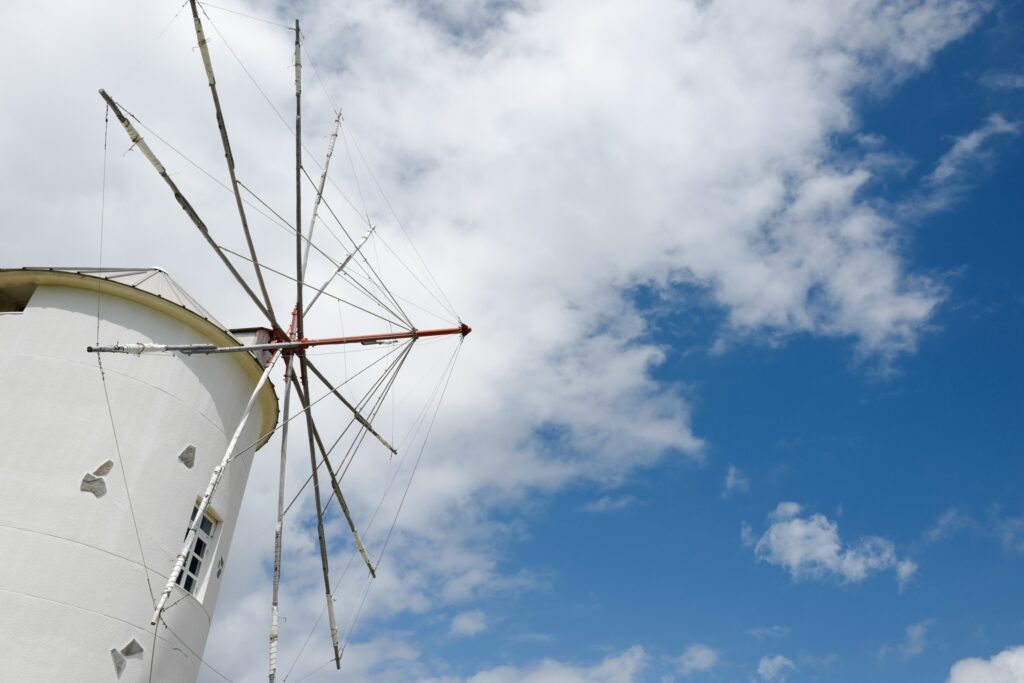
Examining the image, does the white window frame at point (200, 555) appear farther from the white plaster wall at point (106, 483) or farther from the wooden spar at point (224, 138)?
the wooden spar at point (224, 138)

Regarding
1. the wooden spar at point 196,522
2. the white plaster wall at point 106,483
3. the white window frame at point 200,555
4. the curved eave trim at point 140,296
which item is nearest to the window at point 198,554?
the white window frame at point 200,555

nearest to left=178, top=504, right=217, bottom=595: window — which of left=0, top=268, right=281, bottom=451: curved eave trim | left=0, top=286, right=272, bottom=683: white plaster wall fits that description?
left=0, top=286, right=272, bottom=683: white plaster wall

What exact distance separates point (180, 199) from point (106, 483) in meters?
5.85

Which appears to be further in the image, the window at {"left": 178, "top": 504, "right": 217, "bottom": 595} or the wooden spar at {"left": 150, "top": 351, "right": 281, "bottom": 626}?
the window at {"left": 178, "top": 504, "right": 217, "bottom": 595}

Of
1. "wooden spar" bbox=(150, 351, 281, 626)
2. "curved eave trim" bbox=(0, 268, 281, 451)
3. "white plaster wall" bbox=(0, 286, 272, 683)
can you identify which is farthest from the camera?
"curved eave trim" bbox=(0, 268, 281, 451)

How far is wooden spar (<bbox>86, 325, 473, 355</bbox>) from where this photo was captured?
17.9 meters

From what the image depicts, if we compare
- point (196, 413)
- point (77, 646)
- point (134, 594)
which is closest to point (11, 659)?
point (77, 646)

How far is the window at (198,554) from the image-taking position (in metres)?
19.3

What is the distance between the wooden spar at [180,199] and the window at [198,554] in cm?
478

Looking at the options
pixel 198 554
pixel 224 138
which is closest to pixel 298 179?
pixel 224 138

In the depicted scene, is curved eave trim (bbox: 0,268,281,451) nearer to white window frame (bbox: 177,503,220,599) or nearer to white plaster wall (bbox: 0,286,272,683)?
white plaster wall (bbox: 0,286,272,683)

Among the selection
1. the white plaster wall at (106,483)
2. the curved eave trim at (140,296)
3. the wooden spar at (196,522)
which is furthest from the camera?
the curved eave trim at (140,296)

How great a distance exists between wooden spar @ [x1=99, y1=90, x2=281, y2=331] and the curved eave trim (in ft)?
3.26

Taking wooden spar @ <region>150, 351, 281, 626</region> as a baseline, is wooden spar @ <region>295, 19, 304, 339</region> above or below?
above
